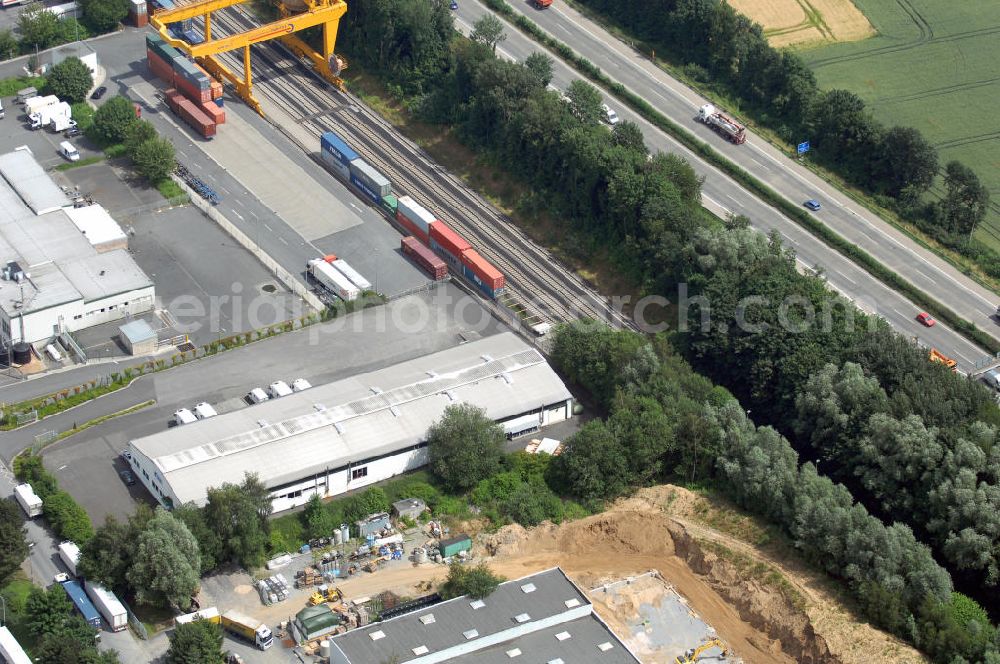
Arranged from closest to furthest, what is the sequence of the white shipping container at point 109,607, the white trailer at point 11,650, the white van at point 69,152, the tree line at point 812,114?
the white trailer at point 11,650, the white shipping container at point 109,607, the tree line at point 812,114, the white van at point 69,152

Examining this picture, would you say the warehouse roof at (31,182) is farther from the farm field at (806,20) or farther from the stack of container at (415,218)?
the farm field at (806,20)

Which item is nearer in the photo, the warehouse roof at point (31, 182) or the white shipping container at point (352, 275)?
the white shipping container at point (352, 275)

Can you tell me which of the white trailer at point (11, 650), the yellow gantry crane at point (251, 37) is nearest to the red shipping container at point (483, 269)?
the yellow gantry crane at point (251, 37)

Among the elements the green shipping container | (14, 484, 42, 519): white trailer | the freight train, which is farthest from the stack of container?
(14, 484, 42, 519): white trailer

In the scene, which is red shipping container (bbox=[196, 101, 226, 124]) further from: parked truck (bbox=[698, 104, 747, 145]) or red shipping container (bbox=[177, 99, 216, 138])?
parked truck (bbox=[698, 104, 747, 145])

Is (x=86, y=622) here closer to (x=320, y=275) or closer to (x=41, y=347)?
(x=41, y=347)

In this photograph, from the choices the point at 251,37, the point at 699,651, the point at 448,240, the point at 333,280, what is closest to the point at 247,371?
the point at 333,280

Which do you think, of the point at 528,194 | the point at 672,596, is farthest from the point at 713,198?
the point at 672,596
